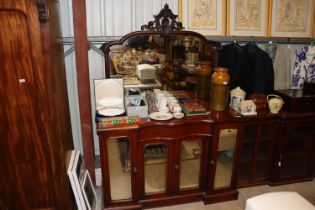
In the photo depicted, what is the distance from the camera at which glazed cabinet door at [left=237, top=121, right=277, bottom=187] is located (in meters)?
2.17

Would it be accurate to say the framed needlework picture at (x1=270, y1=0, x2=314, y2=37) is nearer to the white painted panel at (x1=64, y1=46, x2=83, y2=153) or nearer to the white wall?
the white wall

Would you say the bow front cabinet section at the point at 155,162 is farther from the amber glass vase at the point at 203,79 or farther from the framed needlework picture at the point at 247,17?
the framed needlework picture at the point at 247,17

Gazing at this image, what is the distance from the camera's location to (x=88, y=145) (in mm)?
2080

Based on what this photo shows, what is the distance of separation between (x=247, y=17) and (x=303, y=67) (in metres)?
0.84

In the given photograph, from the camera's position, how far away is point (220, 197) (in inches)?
86.7

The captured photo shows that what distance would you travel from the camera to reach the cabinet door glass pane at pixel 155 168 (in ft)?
6.51

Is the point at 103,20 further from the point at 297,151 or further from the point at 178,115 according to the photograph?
the point at 297,151

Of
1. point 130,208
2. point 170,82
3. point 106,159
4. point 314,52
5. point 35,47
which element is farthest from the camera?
point 314,52

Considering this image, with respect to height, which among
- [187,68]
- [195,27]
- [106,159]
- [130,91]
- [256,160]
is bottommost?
[256,160]

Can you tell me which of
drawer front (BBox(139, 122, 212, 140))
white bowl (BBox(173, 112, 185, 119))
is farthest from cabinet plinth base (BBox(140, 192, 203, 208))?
white bowl (BBox(173, 112, 185, 119))

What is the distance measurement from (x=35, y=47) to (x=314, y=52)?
101 inches

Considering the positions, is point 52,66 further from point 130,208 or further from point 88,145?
point 130,208

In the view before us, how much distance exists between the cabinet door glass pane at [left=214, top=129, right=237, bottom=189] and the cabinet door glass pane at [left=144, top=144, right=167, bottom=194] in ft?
1.62

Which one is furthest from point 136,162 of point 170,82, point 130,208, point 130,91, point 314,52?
point 314,52
